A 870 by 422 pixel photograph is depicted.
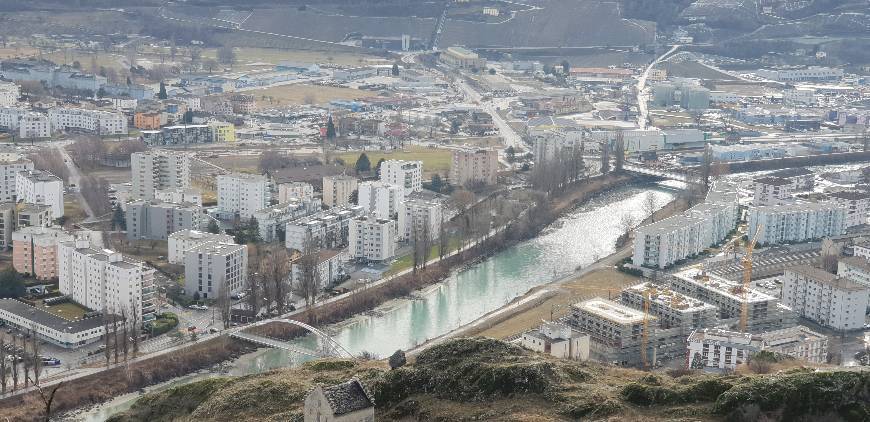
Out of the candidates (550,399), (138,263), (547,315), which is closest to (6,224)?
(138,263)

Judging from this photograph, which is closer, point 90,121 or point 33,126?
point 33,126

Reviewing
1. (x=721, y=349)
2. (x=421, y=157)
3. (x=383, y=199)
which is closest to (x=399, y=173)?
(x=383, y=199)

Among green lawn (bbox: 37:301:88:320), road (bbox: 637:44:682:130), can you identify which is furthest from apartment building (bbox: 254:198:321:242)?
road (bbox: 637:44:682:130)

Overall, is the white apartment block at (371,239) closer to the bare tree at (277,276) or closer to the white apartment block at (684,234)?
the bare tree at (277,276)

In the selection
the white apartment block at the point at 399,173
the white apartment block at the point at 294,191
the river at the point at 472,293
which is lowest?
the river at the point at 472,293

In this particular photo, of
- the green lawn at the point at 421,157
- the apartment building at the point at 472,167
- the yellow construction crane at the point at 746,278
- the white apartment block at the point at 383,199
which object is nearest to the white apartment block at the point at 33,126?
the green lawn at the point at 421,157

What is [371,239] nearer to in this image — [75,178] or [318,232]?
[318,232]
